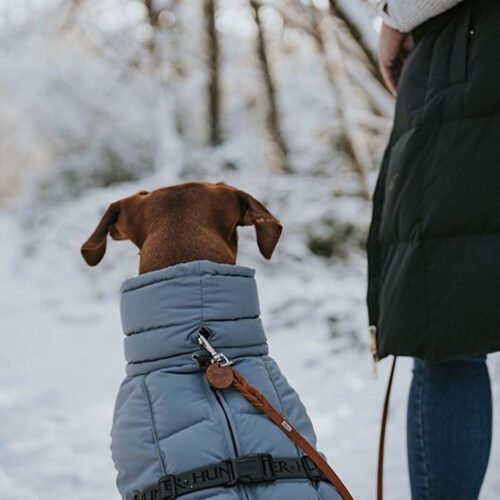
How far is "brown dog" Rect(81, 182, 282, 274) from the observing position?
5.60ft

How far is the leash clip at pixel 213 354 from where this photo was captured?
143cm

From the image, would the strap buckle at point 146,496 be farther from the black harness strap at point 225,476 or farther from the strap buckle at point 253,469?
the strap buckle at point 253,469

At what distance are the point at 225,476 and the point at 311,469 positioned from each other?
20 cm

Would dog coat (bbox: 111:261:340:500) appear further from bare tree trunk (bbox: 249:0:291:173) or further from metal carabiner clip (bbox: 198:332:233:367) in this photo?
bare tree trunk (bbox: 249:0:291:173)

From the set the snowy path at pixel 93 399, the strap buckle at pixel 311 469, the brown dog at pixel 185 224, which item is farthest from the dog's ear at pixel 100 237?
the snowy path at pixel 93 399

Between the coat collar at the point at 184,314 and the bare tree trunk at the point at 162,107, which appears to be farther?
the bare tree trunk at the point at 162,107

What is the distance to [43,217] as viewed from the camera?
9.87 metres

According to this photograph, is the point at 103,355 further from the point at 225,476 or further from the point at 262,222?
the point at 225,476

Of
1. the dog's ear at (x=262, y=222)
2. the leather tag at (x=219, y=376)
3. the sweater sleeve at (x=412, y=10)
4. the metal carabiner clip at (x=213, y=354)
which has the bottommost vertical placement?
the leather tag at (x=219, y=376)

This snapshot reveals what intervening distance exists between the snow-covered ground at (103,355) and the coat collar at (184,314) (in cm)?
119

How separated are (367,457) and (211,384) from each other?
63.3 inches

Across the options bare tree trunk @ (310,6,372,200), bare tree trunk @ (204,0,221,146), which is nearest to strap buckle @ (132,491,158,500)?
bare tree trunk @ (310,6,372,200)

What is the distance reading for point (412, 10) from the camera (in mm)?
1676

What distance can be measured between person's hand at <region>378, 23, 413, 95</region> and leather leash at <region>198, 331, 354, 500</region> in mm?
1091
